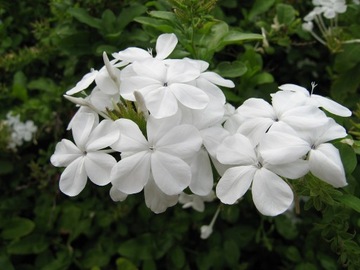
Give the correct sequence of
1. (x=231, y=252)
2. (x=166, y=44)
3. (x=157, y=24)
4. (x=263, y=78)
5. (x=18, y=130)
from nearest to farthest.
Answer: (x=166, y=44), (x=157, y=24), (x=263, y=78), (x=231, y=252), (x=18, y=130)

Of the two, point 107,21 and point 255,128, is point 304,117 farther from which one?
point 107,21

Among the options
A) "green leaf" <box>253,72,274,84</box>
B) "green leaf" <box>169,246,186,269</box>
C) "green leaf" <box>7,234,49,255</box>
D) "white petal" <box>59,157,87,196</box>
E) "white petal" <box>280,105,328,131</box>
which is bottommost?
"green leaf" <box>7,234,49,255</box>

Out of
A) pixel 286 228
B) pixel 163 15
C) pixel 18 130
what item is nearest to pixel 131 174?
pixel 163 15

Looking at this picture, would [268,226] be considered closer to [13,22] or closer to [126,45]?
[126,45]

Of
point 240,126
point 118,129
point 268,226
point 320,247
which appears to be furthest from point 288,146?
point 268,226

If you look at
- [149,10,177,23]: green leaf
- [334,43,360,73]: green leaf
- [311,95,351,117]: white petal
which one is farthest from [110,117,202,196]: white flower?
[334,43,360,73]: green leaf

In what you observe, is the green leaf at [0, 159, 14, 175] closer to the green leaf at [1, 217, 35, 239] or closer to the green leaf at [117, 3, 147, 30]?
the green leaf at [1, 217, 35, 239]
